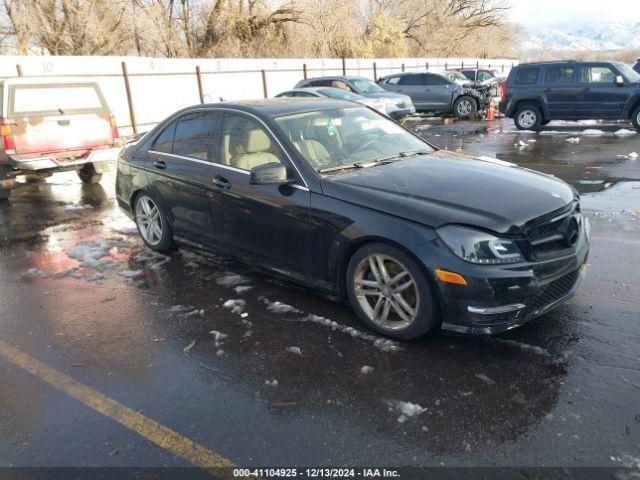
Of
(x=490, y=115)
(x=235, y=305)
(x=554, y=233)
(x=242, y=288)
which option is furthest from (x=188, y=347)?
(x=490, y=115)

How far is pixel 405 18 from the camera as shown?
5184 centimetres

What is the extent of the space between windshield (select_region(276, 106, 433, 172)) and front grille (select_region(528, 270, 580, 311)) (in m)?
1.67

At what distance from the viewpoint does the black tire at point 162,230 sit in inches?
222

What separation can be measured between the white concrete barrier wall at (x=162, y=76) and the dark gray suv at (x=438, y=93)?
4963 millimetres

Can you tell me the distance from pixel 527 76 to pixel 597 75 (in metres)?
1.75

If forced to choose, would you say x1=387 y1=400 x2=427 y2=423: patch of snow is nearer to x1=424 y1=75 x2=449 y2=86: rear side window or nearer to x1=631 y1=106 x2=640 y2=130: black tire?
x1=631 y1=106 x2=640 y2=130: black tire

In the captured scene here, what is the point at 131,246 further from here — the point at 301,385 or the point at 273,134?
the point at 301,385

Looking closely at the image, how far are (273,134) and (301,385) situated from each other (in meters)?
2.08

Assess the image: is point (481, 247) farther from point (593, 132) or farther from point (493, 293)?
point (593, 132)

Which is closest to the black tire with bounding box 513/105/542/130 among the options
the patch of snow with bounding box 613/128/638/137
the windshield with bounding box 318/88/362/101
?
the patch of snow with bounding box 613/128/638/137

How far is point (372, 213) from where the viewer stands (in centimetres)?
366

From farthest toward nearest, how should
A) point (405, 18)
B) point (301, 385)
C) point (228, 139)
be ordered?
point (405, 18), point (228, 139), point (301, 385)

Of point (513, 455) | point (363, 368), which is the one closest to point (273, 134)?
point (363, 368)

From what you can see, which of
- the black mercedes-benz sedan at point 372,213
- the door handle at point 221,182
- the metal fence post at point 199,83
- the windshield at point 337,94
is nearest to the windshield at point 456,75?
the windshield at point 337,94
